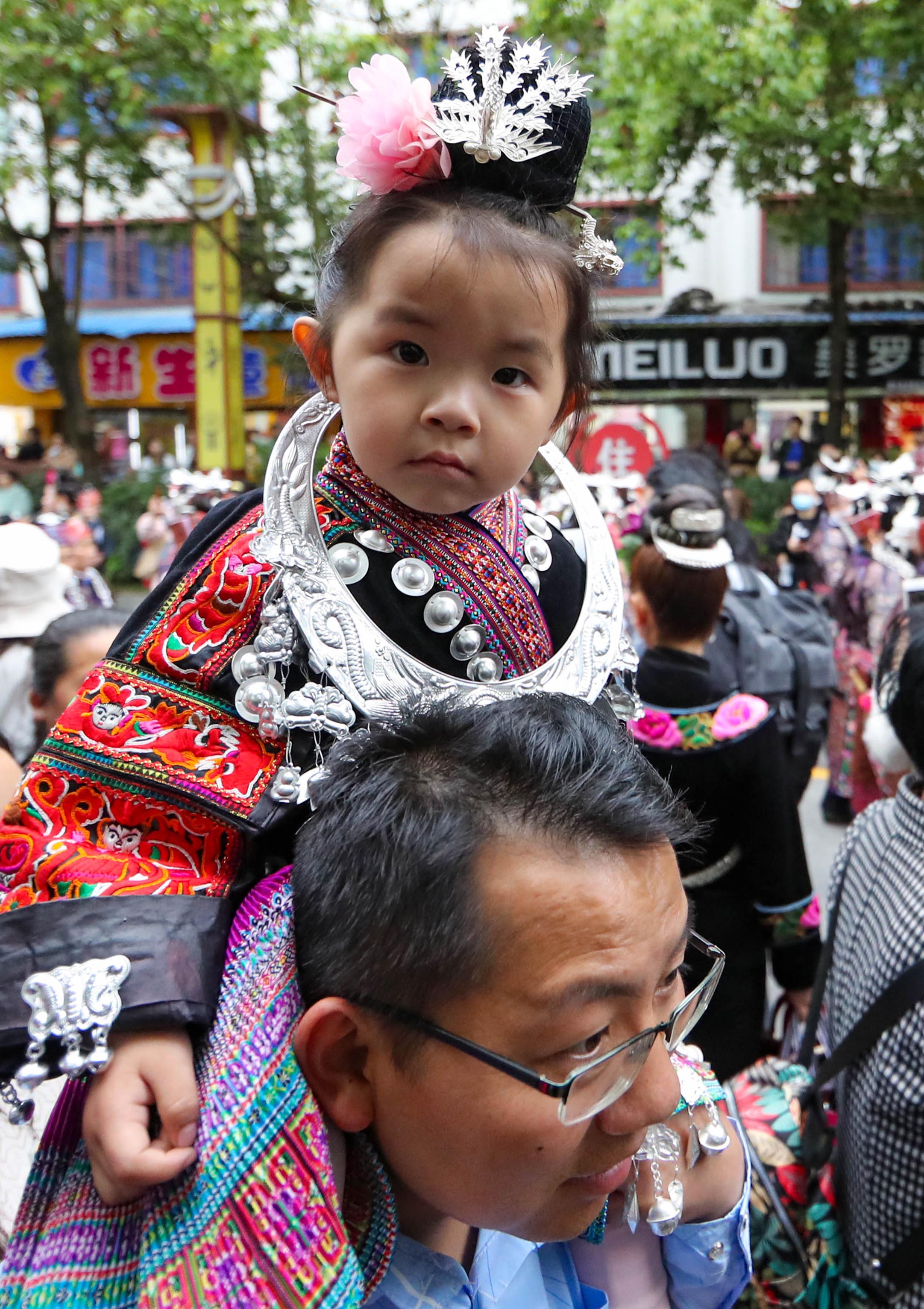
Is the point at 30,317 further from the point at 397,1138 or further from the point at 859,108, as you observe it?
the point at 397,1138

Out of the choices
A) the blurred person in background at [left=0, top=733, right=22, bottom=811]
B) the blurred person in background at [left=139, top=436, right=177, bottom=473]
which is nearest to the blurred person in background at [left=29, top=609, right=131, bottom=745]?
the blurred person in background at [left=0, top=733, right=22, bottom=811]

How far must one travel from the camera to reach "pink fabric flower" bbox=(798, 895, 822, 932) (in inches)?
121

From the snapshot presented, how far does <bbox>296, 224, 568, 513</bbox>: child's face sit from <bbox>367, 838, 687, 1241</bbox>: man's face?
0.62 meters

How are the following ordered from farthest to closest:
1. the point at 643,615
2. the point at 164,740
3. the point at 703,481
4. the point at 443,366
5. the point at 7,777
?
the point at 703,481 → the point at 643,615 → the point at 7,777 → the point at 443,366 → the point at 164,740

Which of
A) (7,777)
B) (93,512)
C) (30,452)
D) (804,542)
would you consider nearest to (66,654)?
(7,777)

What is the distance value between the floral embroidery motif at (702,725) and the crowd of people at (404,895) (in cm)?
89

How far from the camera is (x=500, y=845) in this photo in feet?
3.39

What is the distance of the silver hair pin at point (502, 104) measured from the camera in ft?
4.74

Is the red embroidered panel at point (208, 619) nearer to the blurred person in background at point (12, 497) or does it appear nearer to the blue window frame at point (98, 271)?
the blurred person in background at point (12, 497)

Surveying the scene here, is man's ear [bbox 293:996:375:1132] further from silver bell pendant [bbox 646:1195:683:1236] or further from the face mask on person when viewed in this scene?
the face mask on person

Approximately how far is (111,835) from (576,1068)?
60 centimetres

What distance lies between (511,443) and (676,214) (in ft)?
61.8

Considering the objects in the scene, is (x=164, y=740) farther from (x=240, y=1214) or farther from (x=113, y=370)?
(x=113, y=370)

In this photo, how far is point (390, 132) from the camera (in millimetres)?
1435
